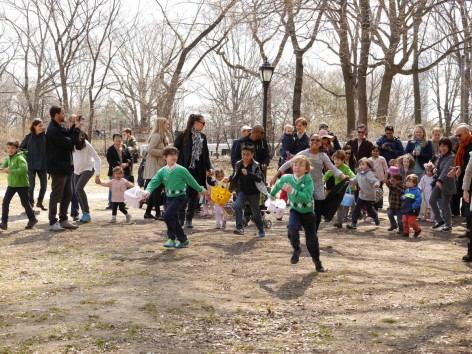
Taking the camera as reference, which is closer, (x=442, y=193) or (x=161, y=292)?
(x=161, y=292)

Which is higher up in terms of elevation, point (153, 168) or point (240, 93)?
point (240, 93)

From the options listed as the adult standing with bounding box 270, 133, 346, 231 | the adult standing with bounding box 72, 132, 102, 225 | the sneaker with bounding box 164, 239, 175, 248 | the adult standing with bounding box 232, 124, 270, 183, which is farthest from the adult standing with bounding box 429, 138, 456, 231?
the adult standing with bounding box 72, 132, 102, 225

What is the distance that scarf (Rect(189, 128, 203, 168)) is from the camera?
1115cm

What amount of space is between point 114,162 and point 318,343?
29.3 ft

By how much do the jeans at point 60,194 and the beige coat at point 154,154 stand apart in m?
1.82

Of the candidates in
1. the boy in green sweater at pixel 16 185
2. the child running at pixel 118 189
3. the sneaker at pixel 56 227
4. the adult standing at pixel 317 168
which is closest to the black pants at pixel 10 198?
the boy in green sweater at pixel 16 185

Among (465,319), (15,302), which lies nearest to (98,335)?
(15,302)

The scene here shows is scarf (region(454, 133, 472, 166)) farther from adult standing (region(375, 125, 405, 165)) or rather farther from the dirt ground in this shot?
adult standing (region(375, 125, 405, 165))

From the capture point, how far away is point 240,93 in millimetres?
47188

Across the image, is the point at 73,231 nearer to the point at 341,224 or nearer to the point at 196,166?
the point at 196,166

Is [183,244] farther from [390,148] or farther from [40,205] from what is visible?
[390,148]

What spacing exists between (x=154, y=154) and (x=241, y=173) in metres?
2.35

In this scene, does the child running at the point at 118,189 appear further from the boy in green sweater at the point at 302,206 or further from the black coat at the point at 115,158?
the boy in green sweater at the point at 302,206

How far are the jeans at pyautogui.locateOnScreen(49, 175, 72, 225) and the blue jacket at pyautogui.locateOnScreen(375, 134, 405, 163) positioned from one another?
22.8 ft
